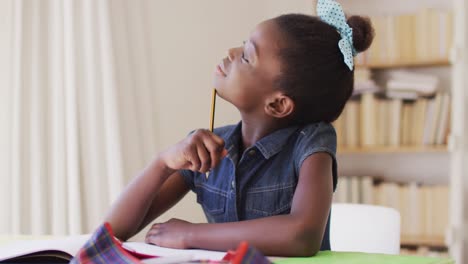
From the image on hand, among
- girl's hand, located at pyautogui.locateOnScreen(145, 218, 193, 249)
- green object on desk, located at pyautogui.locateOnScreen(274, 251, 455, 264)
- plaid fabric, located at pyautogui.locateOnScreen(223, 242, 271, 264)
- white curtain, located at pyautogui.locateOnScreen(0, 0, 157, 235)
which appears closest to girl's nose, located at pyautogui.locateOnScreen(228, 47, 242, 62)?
girl's hand, located at pyautogui.locateOnScreen(145, 218, 193, 249)

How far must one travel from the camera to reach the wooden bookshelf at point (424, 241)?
336cm

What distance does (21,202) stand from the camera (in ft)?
7.22

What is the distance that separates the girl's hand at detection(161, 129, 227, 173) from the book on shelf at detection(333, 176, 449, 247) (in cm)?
246

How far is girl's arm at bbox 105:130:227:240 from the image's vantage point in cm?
112

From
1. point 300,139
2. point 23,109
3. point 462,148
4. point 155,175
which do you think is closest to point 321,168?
point 300,139

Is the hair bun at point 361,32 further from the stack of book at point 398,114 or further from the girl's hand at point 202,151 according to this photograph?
the stack of book at point 398,114

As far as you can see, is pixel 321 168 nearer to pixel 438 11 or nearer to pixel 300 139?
pixel 300 139

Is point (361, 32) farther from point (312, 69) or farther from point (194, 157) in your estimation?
point (194, 157)

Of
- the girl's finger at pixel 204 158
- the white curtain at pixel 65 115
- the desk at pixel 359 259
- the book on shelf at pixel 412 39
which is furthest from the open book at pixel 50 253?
the book on shelf at pixel 412 39

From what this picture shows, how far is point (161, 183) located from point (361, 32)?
0.46 metres

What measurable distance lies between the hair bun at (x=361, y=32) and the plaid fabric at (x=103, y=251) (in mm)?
713

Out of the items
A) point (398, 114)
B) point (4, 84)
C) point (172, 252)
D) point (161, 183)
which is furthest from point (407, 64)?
point (172, 252)

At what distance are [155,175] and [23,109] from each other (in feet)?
3.67

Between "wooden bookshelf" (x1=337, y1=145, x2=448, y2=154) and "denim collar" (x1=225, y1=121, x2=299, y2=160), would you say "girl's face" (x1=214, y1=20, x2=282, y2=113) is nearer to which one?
"denim collar" (x1=225, y1=121, x2=299, y2=160)
